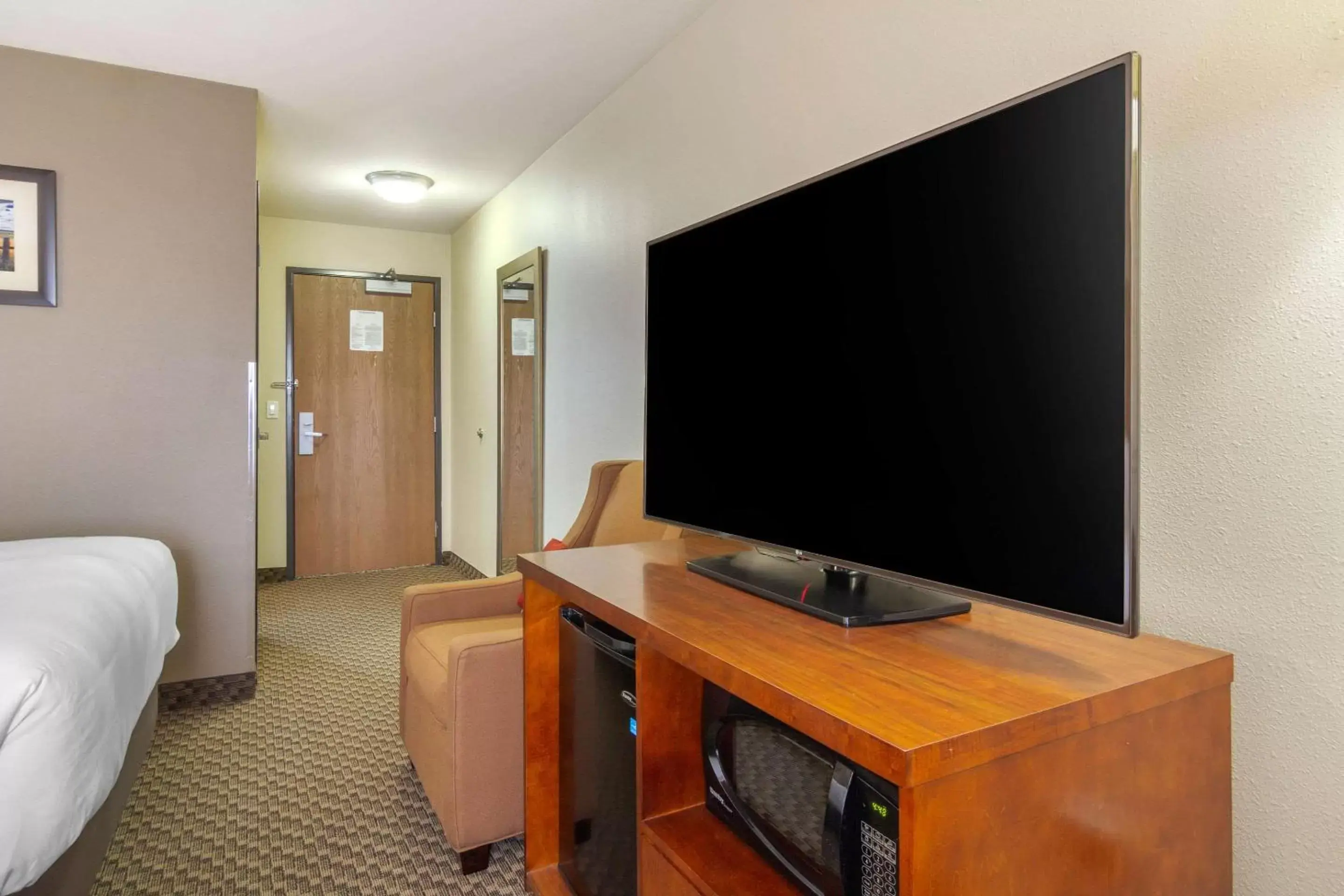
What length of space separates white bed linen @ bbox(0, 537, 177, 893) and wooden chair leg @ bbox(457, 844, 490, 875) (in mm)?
803

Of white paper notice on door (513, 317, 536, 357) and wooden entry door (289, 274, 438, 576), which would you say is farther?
wooden entry door (289, 274, 438, 576)

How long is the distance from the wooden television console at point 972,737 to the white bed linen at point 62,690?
887 mm

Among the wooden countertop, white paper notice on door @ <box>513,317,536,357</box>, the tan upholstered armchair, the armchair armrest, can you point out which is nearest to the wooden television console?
the wooden countertop

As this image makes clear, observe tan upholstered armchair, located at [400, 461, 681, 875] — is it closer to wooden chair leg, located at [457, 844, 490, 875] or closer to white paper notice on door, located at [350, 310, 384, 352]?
wooden chair leg, located at [457, 844, 490, 875]

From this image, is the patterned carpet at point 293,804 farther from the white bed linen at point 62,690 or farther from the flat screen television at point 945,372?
the flat screen television at point 945,372

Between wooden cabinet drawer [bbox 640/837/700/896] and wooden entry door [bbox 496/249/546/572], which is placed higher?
wooden entry door [bbox 496/249/546/572]

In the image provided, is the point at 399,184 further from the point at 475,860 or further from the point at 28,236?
the point at 475,860

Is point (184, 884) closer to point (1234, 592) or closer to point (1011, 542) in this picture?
point (1011, 542)

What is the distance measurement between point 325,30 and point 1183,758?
9.83ft

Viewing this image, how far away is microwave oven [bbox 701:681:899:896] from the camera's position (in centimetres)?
88

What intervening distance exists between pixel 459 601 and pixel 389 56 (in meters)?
1.95

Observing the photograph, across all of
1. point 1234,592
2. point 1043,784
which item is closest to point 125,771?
point 1043,784

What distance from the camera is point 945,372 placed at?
110cm

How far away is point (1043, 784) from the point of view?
Answer: 2.77 feet
